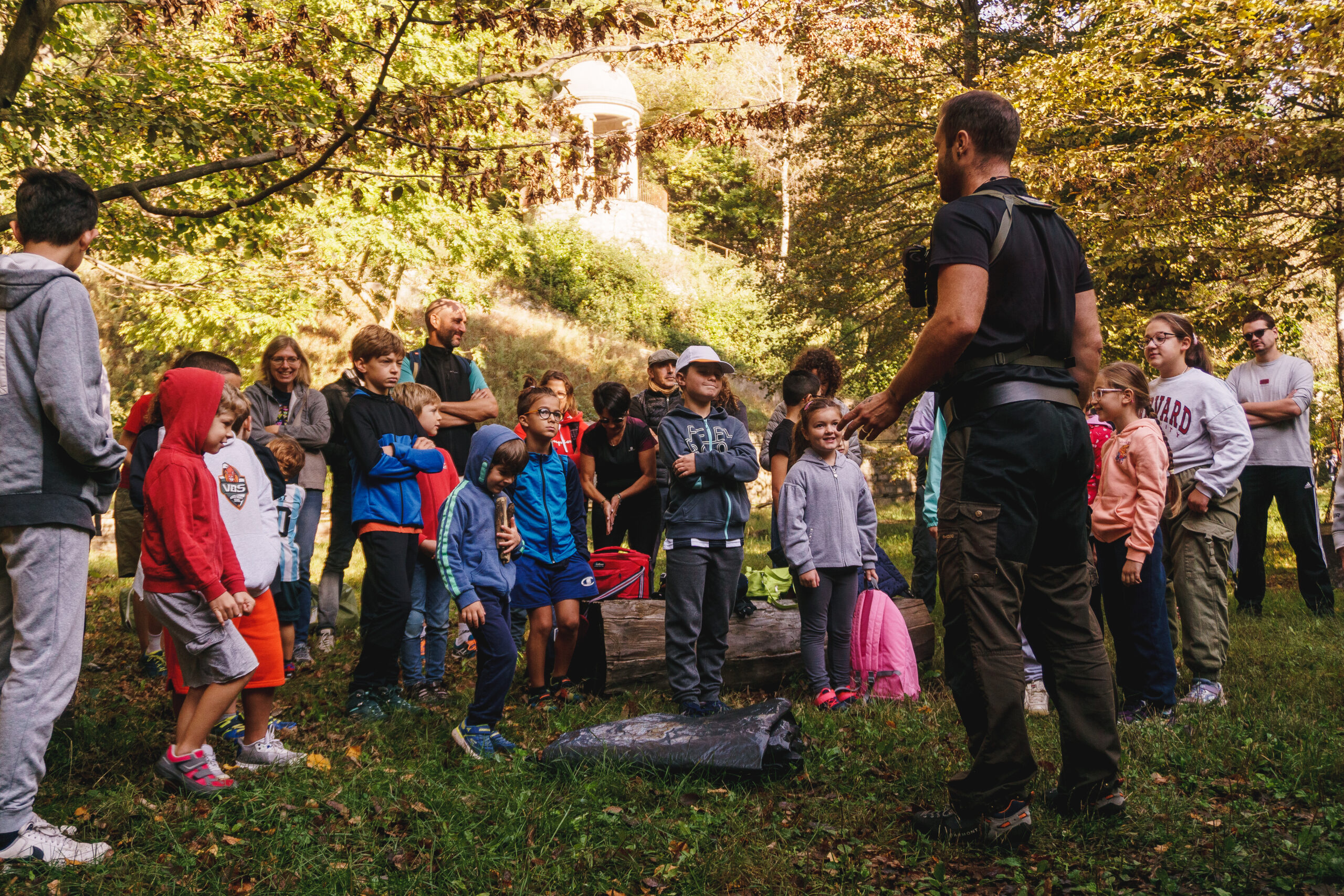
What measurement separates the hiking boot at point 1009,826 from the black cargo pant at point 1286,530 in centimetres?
538

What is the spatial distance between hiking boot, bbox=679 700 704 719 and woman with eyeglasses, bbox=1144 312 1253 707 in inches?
103

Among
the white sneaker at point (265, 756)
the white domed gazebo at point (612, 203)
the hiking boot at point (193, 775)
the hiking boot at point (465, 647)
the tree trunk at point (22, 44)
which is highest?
the white domed gazebo at point (612, 203)

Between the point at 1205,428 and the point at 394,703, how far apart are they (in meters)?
4.89

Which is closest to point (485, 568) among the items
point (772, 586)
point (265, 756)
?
point (265, 756)

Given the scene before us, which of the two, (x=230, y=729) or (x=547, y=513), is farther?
(x=547, y=513)

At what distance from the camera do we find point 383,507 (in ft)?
17.9

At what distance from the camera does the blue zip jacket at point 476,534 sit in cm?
467

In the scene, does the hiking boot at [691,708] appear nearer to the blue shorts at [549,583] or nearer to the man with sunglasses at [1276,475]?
the blue shorts at [549,583]

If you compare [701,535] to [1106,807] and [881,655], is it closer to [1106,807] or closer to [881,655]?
[881,655]

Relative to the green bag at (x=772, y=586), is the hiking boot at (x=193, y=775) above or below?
below

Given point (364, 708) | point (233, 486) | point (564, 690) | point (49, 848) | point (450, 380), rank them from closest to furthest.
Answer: point (49, 848) → point (233, 486) → point (364, 708) → point (564, 690) → point (450, 380)

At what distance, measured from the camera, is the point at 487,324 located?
24.0m

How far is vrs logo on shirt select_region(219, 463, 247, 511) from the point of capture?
14.3 ft

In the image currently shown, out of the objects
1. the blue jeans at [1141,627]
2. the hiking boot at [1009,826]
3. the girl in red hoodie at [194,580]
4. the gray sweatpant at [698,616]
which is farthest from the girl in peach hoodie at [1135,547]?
the girl in red hoodie at [194,580]
